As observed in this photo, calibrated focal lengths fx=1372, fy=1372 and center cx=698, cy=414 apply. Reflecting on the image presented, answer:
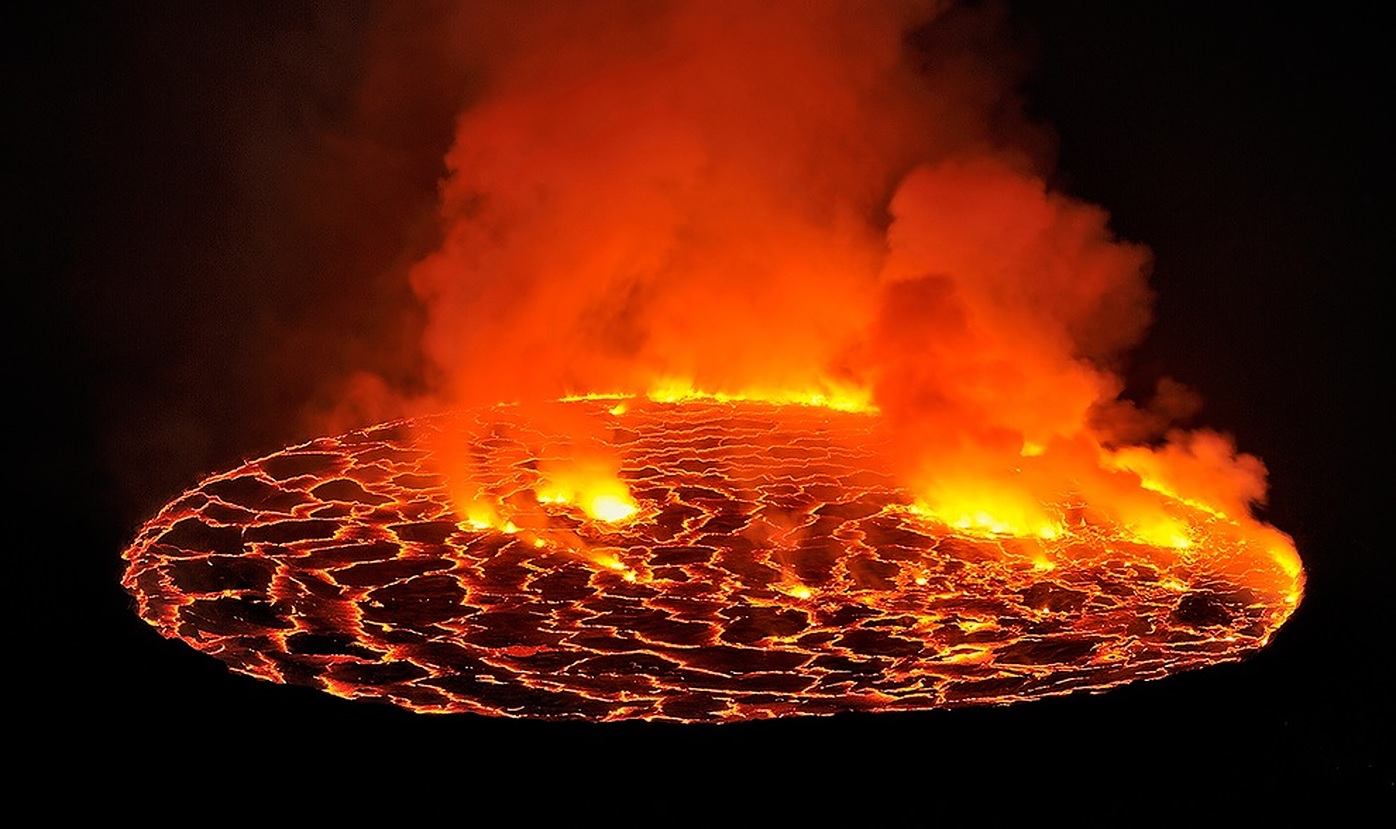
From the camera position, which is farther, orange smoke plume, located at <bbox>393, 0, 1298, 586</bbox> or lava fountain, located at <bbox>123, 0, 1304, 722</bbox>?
orange smoke plume, located at <bbox>393, 0, 1298, 586</bbox>

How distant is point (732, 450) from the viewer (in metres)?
9.49

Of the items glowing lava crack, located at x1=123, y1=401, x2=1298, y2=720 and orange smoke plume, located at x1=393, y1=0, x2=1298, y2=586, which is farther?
orange smoke plume, located at x1=393, y1=0, x2=1298, y2=586

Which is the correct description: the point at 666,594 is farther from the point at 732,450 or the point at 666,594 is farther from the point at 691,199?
the point at 691,199

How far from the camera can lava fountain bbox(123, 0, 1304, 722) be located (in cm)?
562

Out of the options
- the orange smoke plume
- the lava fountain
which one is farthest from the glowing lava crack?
the orange smoke plume

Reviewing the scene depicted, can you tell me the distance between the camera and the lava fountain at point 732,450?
221 inches

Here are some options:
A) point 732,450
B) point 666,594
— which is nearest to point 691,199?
point 732,450

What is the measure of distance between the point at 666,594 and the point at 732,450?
3236 millimetres

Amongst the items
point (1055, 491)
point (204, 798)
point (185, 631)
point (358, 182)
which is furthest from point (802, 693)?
point (358, 182)

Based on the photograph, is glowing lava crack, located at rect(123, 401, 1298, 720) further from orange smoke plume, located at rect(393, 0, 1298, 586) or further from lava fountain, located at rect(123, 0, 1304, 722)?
orange smoke plume, located at rect(393, 0, 1298, 586)

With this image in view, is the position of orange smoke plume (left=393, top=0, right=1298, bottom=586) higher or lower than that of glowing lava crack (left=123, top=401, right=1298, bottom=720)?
higher

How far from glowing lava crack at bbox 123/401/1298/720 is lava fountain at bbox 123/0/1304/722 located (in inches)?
1.1

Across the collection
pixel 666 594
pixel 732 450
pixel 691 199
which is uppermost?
pixel 691 199

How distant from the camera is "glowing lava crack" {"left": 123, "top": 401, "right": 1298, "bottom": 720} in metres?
5.22
